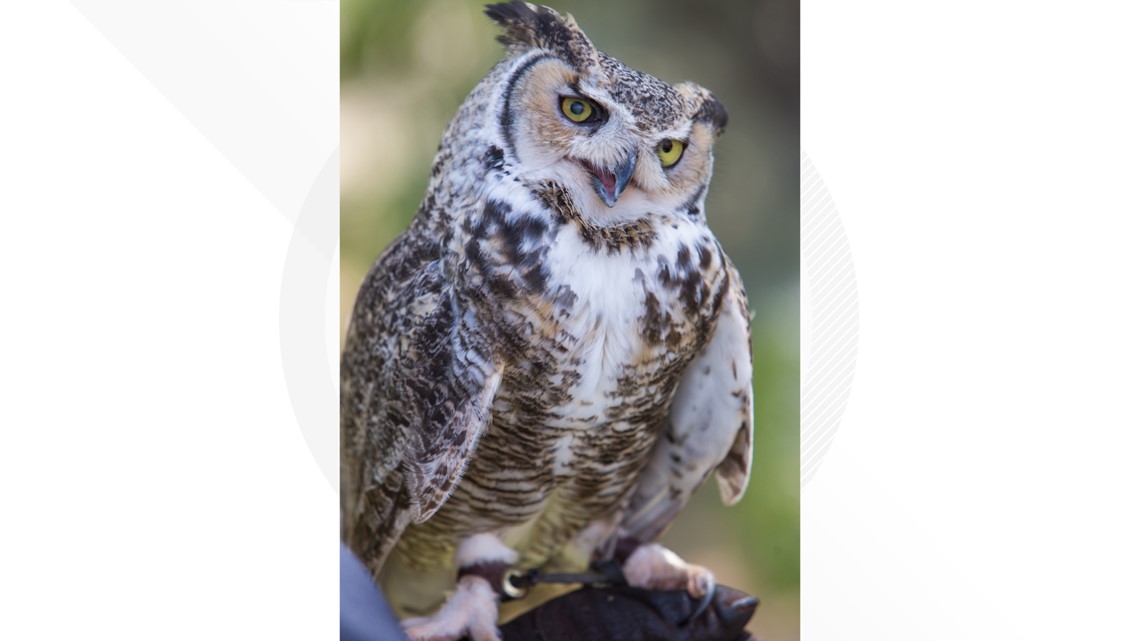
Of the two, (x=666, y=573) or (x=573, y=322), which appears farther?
(x=666, y=573)

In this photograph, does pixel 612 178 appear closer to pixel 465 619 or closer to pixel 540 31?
pixel 540 31

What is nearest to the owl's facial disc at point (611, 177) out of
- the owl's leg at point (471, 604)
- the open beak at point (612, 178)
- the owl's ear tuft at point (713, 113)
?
the open beak at point (612, 178)

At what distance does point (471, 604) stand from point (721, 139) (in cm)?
63

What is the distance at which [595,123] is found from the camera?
0.99 meters

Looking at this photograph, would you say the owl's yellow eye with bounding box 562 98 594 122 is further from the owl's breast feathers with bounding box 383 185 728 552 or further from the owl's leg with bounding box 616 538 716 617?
the owl's leg with bounding box 616 538 716 617

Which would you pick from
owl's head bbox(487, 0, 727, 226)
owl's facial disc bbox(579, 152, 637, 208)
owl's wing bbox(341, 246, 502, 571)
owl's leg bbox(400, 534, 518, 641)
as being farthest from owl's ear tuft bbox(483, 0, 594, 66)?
owl's leg bbox(400, 534, 518, 641)

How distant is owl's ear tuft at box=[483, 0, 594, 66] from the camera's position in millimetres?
999

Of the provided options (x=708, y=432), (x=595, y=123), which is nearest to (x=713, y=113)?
(x=595, y=123)

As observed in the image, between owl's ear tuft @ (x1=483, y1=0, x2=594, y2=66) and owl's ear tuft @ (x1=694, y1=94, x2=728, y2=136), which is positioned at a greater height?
owl's ear tuft @ (x1=694, y1=94, x2=728, y2=136)

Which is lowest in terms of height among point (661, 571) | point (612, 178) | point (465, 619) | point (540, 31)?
point (465, 619)

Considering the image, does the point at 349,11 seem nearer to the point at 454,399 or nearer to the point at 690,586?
the point at 454,399

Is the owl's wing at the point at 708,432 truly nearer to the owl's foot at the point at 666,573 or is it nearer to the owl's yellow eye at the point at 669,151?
the owl's foot at the point at 666,573

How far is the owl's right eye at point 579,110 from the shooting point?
99 centimetres

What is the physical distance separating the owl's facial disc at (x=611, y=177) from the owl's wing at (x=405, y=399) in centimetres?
20
